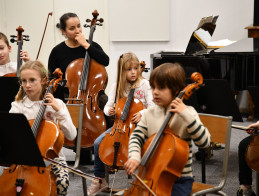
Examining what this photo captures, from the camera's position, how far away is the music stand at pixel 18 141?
67.8 inches

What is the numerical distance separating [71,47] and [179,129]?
200cm

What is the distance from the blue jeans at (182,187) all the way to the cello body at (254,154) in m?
0.66

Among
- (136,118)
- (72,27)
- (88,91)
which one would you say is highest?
(72,27)

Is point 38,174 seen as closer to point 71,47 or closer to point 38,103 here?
point 38,103

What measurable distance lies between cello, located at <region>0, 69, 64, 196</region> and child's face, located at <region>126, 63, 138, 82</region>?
0.95m

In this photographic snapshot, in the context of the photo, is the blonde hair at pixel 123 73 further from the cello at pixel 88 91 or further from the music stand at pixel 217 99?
the music stand at pixel 217 99

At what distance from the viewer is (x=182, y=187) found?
1843mm

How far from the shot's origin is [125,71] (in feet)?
9.65

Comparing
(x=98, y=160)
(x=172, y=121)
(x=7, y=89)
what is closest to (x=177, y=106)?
(x=172, y=121)

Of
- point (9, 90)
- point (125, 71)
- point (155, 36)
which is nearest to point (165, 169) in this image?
point (125, 71)

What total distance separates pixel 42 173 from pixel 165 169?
0.62 meters

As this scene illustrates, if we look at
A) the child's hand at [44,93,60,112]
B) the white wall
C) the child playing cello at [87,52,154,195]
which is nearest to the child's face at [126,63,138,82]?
the child playing cello at [87,52,154,195]

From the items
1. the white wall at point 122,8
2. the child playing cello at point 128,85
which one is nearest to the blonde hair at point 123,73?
the child playing cello at point 128,85

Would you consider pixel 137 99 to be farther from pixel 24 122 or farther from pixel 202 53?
pixel 202 53
